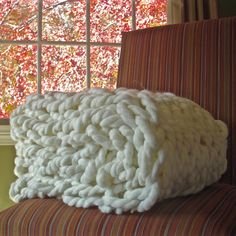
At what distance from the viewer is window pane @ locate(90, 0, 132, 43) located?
192 cm

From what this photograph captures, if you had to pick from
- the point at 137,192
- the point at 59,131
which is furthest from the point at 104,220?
the point at 59,131

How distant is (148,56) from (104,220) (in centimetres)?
→ 63

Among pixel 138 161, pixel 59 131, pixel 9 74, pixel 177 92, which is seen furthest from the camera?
pixel 9 74

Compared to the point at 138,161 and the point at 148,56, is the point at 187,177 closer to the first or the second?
the point at 138,161

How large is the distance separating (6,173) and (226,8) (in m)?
1.17

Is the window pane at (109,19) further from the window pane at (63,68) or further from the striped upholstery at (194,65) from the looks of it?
the striped upholstery at (194,65)

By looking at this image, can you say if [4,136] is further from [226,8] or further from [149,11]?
[226,8]

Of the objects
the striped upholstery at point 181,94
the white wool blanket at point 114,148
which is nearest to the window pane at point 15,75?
the striped upholstery at point 181,94

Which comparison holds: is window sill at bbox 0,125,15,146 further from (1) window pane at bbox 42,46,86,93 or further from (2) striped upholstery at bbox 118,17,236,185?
(2) striped upholstery at bbox 118,17,236,185

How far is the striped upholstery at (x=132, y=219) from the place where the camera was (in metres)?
0.66

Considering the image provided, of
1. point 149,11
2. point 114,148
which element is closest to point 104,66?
point 149,11

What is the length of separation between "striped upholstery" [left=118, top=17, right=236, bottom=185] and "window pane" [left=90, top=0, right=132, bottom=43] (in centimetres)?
69

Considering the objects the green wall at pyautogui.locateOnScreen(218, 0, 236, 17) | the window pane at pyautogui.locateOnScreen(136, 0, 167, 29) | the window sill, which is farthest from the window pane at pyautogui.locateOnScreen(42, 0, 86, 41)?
the green wall at pyautogui.locateOnScreen(218, 0, 236, 17)

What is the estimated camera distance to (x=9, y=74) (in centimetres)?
186
